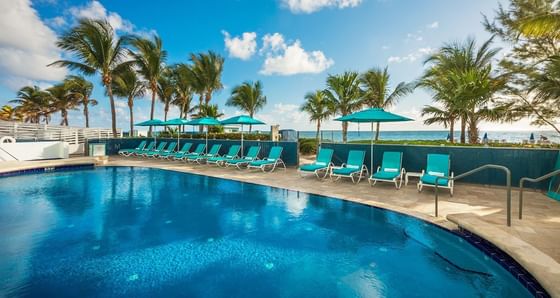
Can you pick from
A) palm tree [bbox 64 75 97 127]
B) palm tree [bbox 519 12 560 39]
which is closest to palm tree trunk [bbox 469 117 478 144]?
palm tree [bbox 519 12 560 39]

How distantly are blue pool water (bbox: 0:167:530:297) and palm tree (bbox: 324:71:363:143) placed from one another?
365 inches

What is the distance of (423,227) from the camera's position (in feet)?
14.6

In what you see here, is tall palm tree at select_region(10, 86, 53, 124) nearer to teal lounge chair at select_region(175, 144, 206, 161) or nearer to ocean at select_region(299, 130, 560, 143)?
teal lounge chair at select_region(175, 144, 206, 161)

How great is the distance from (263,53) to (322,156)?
14130mm

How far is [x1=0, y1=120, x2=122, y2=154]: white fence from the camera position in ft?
46.1

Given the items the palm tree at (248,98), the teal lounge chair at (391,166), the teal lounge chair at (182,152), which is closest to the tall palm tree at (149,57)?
the teal lounge chair at (182,152)

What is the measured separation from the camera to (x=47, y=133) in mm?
15320

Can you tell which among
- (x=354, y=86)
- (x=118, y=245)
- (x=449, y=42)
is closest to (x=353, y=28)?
(x=354, y=86)

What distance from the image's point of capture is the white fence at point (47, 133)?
1405 cm

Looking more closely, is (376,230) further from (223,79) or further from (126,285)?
(223,79)

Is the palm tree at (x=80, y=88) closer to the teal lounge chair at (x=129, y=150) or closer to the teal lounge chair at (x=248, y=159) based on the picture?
the teal lounge chair at (x=129, y=150)

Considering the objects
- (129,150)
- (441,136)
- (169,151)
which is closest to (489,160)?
(169,151)

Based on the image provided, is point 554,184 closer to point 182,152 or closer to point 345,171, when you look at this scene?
point 345,171

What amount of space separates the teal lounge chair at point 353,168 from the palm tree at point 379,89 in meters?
7.98
